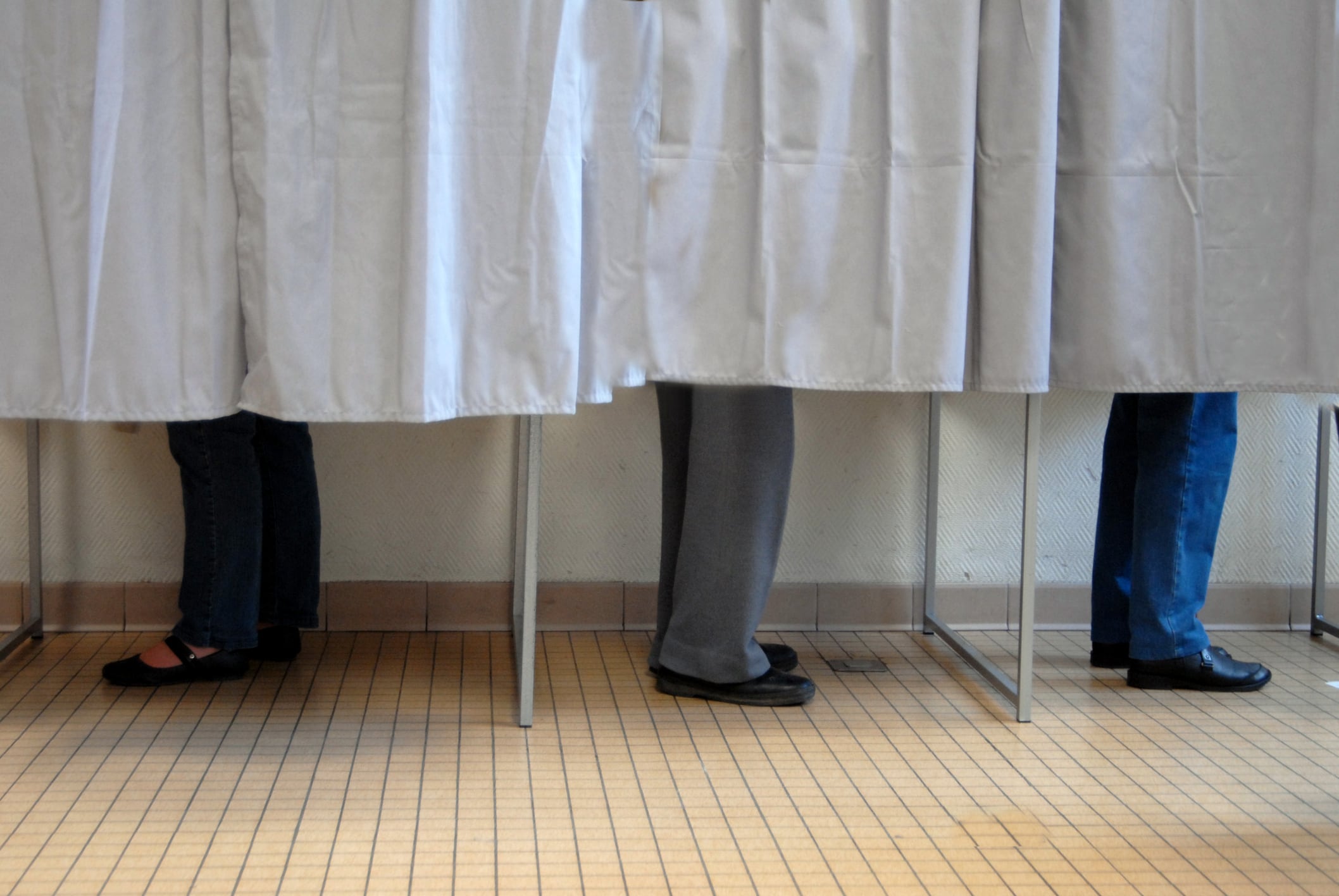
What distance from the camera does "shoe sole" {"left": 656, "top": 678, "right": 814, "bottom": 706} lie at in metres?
1.89

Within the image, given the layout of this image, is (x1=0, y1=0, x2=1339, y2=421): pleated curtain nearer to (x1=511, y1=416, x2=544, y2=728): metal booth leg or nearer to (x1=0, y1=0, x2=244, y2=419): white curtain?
(x1=0, y1=0, x2=244, y2=419): white curtain

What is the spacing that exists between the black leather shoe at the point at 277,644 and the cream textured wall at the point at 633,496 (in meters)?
0.22

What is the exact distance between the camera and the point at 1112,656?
85.2 inches

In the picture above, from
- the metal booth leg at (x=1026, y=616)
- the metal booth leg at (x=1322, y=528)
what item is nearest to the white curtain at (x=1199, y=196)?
the metal booth leg at (x=1026, y=616)

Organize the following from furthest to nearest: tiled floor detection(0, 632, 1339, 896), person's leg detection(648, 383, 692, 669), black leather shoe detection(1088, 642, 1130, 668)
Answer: black leather shoe detection(1088, 642, 1130, 668) < person's leg detection(648, 383, 692, 669) < tiled floor detection(0, 632, 1339, 896)

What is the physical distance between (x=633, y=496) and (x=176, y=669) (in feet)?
2.84

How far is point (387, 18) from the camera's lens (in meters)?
1.51

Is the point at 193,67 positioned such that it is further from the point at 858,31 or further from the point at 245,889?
the point at 245,889

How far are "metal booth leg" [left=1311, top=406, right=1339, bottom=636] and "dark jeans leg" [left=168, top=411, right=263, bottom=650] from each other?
195 cm

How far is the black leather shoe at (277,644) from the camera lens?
2043 mm

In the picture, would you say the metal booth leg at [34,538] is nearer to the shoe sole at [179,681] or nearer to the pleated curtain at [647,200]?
the shoe sole at [179,681]

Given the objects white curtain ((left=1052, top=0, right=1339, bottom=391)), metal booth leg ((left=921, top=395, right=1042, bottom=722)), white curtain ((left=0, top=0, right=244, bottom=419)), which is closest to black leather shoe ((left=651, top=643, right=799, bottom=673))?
metal booth leg ((left=921, top=395, right=1042, bottom=722))

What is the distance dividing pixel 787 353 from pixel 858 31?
456mm

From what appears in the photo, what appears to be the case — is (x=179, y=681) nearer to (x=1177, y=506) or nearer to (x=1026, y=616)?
(x=1026, y=616)
